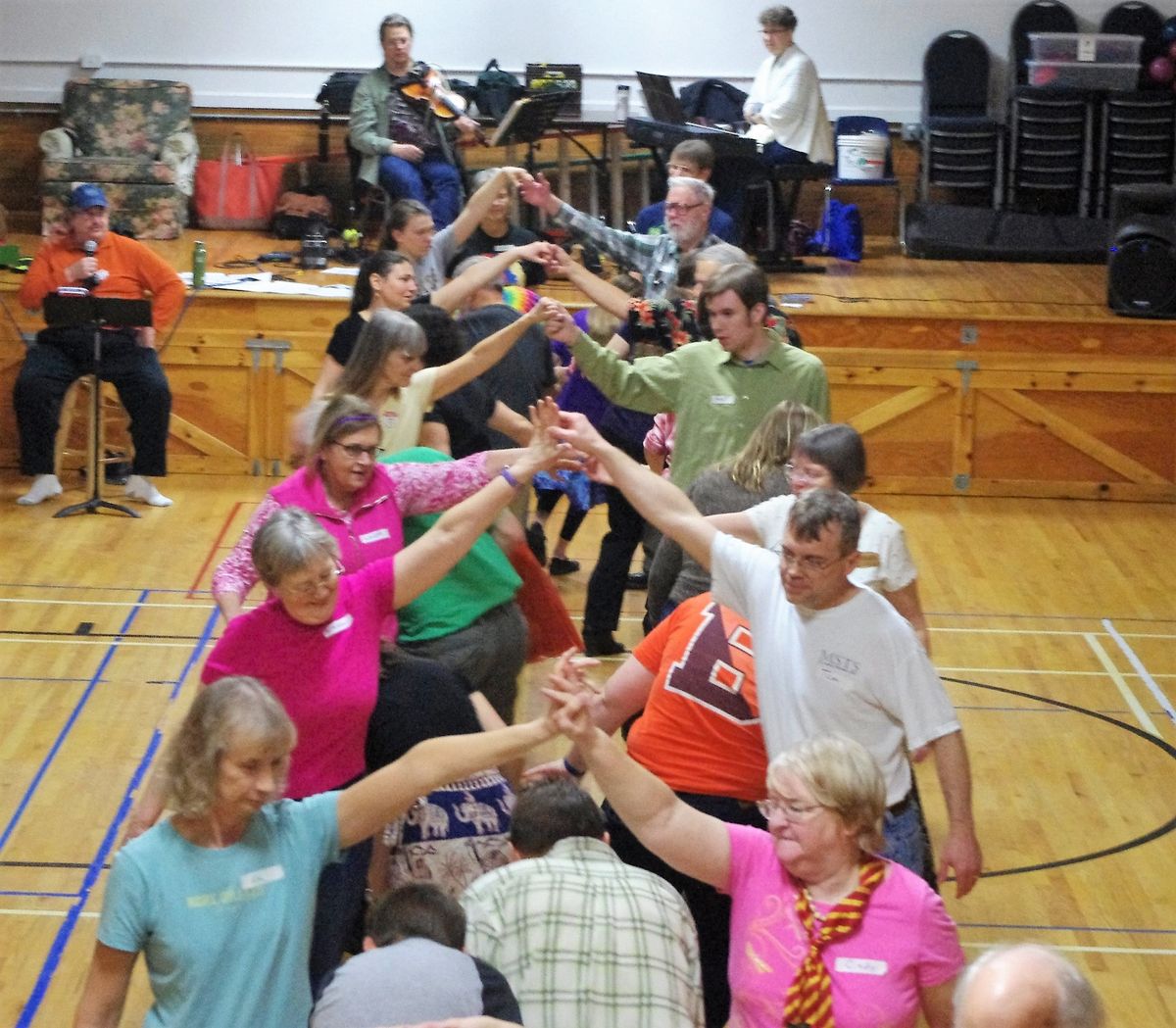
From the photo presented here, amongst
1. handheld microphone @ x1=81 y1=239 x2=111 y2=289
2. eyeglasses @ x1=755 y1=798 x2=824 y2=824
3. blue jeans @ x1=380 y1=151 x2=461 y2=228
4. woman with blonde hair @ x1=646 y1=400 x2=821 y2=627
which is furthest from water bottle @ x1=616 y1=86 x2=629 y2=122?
eyeglasses @ x1=755 y1=798 x2=824 y2=824

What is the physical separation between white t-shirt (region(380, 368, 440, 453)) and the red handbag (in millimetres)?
7268

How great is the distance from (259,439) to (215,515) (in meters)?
0.84

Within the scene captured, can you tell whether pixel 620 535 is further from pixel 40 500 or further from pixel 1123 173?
pixel 1123 173

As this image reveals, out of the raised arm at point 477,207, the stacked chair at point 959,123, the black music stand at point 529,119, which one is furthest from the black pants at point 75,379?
the stacked chair at point 959,123

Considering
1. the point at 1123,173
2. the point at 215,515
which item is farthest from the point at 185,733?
the point at 1123,173

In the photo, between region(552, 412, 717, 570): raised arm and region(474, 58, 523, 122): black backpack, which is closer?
region(552, 412, 717, 570): raised arm

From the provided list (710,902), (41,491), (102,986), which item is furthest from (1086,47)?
(102,986)

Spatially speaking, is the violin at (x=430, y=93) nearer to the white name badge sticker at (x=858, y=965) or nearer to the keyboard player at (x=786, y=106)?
the keyboard player at (x=786, y=106)

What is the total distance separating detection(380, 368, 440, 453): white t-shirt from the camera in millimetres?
5238

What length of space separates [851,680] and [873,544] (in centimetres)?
74

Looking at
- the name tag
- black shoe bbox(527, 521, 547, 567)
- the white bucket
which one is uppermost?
the white bucket

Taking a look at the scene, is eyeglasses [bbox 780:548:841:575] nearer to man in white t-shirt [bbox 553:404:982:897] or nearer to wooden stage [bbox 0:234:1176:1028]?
man in white t-shirt [bbox 553:404:982:897]

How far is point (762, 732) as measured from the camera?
3.72 m

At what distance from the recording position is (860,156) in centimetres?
1224
